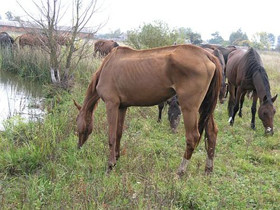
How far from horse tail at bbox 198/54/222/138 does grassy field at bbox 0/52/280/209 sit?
2.30 ft

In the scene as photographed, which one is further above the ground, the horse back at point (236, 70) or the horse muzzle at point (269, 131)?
the horse back at point (236, 70)

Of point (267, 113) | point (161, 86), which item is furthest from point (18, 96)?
point (267, 113)

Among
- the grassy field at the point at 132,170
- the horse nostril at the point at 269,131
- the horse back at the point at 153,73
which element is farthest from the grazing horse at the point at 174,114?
the horse back at the point at 153,73

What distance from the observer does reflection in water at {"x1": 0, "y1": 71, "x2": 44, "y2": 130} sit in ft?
24.7

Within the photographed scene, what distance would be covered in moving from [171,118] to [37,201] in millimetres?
3887

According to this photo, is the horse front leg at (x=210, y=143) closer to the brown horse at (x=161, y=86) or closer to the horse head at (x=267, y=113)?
the brown horse at (x=161, y=86)

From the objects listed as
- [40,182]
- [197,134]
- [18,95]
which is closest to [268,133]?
[197,134]

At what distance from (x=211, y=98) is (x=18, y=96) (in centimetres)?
684

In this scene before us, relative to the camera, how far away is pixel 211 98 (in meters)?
4.40

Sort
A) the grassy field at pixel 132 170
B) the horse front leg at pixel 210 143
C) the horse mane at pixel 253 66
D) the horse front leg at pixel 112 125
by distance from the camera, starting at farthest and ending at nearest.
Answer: the horse mane at pixel 253 66
the horse front leg at pixel 210 143
the horse front leg at pixel 112 125
the grassy field at pixel 132 170

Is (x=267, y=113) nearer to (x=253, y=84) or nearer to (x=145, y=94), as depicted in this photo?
(x=253, y=84)

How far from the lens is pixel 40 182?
3.83 metres

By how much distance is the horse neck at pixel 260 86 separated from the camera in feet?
21.5

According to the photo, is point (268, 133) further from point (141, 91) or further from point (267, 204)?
point (141, 91)
